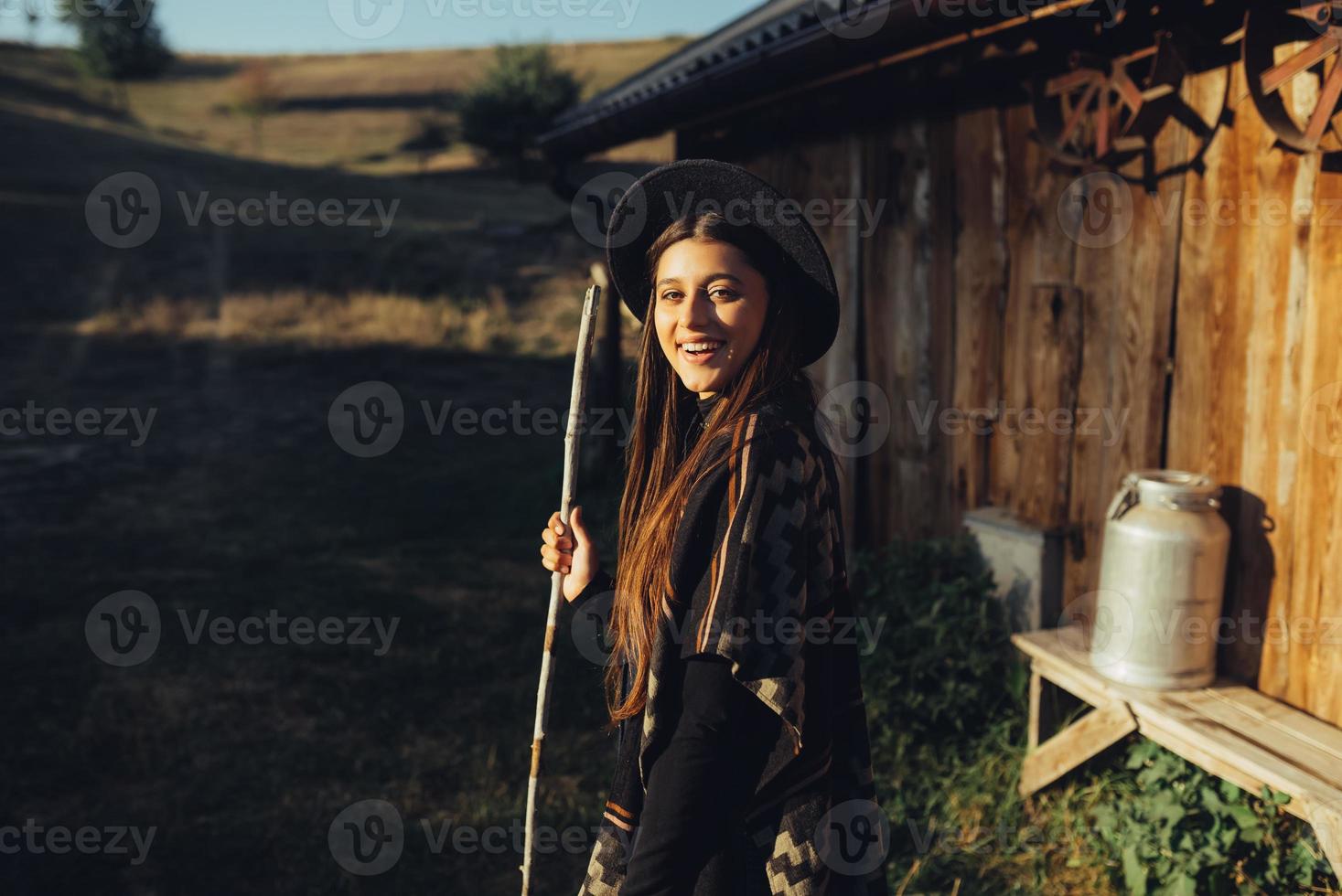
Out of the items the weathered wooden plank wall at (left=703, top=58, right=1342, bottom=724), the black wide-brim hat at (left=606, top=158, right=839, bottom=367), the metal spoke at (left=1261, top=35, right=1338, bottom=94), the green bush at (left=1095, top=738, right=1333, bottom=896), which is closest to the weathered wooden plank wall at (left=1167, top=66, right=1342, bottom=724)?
the weathered wooden plank wall at (left=703, top=58, right=1342, bottom=724)

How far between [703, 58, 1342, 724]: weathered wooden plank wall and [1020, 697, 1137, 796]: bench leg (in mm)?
457

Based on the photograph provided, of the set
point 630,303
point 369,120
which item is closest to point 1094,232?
point 630,303

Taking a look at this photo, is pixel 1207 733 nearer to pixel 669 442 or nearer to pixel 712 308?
pixel 669 442

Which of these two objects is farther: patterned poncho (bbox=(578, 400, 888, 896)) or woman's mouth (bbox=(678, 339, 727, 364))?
woman's mouth (bbox=(678, 339, 727, 364))

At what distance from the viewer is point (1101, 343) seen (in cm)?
411

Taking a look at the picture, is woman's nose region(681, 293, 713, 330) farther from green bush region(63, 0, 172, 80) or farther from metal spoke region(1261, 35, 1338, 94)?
green bush region(63, 0, 172, 80)

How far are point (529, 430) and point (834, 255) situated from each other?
7.52 m

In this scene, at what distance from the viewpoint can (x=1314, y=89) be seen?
311cm

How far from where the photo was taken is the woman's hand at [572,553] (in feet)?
7.20

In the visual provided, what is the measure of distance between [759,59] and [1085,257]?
1.78 m

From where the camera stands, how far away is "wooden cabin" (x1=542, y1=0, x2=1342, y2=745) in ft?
10.6

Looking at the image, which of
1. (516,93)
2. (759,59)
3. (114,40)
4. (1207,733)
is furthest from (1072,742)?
(114,40)

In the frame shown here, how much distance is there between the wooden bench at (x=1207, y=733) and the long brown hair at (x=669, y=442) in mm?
2094

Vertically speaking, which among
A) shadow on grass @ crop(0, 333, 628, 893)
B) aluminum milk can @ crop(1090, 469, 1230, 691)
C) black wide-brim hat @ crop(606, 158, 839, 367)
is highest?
black wide-brim hat @ crop(606, 158, 839, 367)
